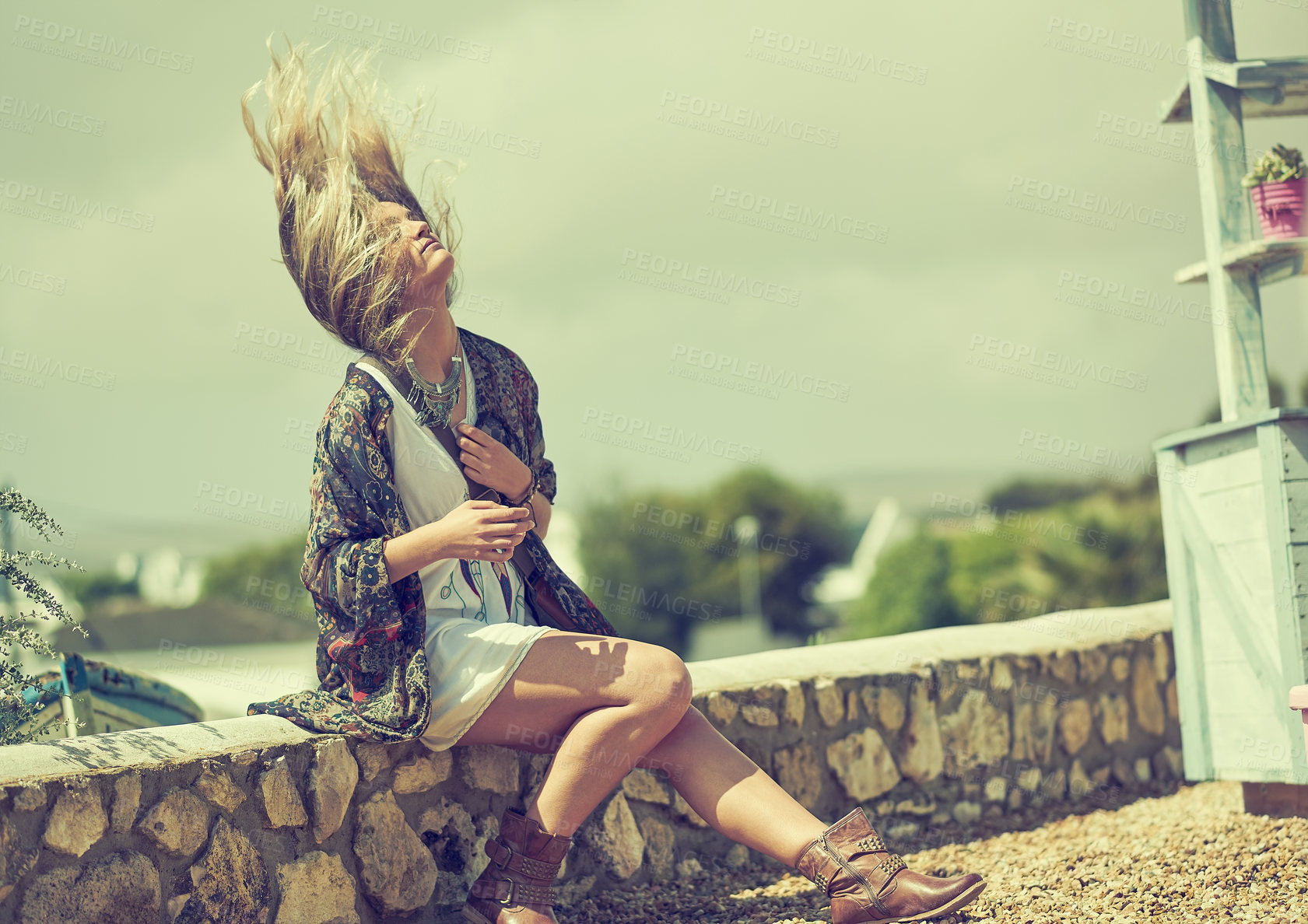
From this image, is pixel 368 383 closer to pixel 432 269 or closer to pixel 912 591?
pixel 432 269

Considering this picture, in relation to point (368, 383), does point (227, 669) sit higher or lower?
lower

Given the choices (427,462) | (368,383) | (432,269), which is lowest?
(427,462)

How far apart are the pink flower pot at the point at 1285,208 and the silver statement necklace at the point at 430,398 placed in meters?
2.59

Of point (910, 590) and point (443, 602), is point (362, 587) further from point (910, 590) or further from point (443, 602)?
point (910, 590)

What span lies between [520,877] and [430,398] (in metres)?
1.03

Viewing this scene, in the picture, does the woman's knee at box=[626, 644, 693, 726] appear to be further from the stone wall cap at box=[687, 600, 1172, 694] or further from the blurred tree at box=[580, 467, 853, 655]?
the blurred tree at box=[580, 467, 853, 655]

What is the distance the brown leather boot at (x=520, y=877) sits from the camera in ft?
7.45

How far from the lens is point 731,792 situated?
241 centimetres

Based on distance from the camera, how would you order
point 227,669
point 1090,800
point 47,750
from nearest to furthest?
point 47,750 < point 227,669 < point 1090,800

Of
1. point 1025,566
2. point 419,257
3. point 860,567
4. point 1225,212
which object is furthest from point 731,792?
point 860,567

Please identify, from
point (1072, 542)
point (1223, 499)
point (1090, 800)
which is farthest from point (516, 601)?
point (1072, 542)

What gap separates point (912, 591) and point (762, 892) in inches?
1712

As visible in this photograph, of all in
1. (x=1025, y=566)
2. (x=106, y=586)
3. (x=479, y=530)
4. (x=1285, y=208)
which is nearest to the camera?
(x=479, y=530)

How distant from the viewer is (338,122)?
260 cm
